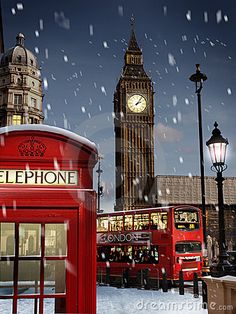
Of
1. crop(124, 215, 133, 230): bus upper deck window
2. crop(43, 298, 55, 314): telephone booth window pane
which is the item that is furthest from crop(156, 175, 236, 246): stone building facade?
crop(43, 298, 55, 314): telephone booth window pane

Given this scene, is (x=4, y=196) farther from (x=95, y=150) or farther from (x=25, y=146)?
(x=95, y=150)

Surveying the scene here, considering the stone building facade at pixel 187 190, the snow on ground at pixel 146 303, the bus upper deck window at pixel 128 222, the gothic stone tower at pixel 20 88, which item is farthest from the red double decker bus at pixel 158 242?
the stone building facade at pixel 187 190

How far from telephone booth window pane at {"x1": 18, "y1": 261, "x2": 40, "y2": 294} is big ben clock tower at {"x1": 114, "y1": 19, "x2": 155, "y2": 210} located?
6872 cm

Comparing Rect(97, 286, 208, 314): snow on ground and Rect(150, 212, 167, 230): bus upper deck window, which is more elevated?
Rect(150, 212, 167, 230): bus upper deck window

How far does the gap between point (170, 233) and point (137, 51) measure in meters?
69.7

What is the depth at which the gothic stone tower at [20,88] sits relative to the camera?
50562 millimetres

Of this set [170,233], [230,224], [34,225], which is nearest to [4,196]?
[34,225]

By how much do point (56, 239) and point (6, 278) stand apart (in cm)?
43

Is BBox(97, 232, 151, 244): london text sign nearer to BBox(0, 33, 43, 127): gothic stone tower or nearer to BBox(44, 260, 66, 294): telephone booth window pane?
BBox(44, 260, 66, 294): telephone booth window pane

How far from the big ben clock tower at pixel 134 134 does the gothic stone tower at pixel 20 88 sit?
21.1 m

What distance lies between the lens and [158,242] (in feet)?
58.1

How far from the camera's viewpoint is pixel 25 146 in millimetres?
3178

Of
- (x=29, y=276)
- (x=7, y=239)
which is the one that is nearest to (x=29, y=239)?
(x=7, y=239)

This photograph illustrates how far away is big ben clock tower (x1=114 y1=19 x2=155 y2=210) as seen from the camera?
73500mm
